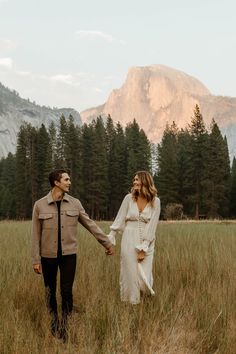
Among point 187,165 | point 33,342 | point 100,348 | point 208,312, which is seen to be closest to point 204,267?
point 208,312

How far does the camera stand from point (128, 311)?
5.00 meters

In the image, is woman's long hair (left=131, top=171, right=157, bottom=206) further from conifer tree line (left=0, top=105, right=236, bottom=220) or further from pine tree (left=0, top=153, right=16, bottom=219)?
pine tree (left=0, top=153, right=16, bottom=219)

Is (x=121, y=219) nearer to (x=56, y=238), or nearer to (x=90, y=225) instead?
(x=90, y=225)

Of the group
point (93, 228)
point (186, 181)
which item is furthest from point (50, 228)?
point (186, 181)

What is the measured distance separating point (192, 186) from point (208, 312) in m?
53.7

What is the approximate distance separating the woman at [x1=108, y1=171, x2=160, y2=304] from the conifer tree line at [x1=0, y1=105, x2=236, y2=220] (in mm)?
47689

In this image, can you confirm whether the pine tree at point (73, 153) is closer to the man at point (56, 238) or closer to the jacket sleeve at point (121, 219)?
the jacket sleeve at point (121, 219)

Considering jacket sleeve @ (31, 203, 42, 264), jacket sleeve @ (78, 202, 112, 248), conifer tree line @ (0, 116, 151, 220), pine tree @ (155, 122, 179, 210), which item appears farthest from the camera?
conifer tree line @ (0, 116, 151, 220)

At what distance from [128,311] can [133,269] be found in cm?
137

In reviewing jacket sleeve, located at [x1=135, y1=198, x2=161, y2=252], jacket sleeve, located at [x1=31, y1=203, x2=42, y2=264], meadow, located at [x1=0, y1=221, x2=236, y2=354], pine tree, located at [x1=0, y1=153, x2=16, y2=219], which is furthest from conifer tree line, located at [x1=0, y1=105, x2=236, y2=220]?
jacket sleeve, located at [x1=31, y1=203, x2=42, y2=264]

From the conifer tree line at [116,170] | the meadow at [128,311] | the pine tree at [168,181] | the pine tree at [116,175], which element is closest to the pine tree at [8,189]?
the conifer tree line at [116,170]

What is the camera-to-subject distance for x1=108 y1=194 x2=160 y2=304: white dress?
6.32m

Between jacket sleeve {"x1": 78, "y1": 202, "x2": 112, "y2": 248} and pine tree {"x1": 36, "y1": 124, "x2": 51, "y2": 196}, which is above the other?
pine tree {"x1": 36, "y1": 124, "x2": 51, "y2": 196}

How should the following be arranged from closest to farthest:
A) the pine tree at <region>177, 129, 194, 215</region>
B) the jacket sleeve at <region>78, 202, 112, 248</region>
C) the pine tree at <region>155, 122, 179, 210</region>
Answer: the jacket sleeve at <region>78, 202, 112, 248</region>
the pine tree at <region>155, 122, 179, 210</region>
the pine tree at <region>177, 129, 194, 215</region>
